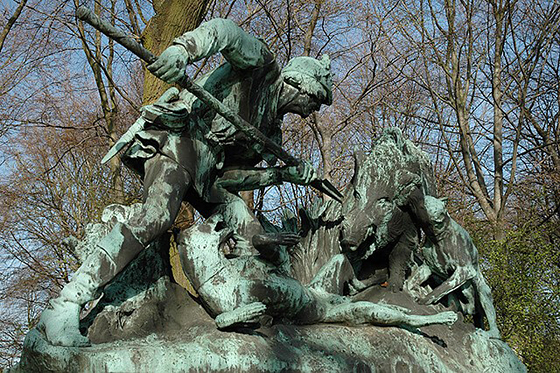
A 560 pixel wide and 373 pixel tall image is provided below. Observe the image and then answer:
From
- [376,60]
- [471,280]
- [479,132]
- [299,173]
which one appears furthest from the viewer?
[479,132]

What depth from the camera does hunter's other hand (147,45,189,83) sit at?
11.0 ft

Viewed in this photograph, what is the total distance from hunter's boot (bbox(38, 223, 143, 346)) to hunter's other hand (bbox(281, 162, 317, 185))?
131 centimetres

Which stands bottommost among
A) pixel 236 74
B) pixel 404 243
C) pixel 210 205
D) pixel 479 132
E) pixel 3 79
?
pixel 404 243

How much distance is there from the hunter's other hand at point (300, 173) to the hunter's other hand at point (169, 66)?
4.34ft

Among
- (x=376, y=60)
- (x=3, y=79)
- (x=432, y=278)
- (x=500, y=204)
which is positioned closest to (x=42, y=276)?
(x=3, y=79)

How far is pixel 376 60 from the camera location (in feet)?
46.2

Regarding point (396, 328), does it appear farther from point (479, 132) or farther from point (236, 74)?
point (479, 132)

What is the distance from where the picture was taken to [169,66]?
337cm

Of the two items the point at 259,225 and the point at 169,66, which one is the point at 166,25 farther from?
the point at 169,66

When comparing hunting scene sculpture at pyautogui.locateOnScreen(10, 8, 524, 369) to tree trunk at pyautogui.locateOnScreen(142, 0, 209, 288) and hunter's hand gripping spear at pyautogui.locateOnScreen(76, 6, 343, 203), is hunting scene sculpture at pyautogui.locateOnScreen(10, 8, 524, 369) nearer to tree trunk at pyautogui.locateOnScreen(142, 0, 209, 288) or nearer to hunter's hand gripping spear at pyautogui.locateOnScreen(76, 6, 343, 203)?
hunter's hand gripping spear at pyautogui.locateOnScreen(76, 6, 343, 203)

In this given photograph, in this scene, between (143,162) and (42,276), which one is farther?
(42,276)

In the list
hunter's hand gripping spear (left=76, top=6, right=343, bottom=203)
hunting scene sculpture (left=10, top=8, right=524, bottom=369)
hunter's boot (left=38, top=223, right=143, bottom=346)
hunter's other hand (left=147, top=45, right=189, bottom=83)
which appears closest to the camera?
hunter's hand gripping spear (left=76, top=6, right=343, bottom=203)

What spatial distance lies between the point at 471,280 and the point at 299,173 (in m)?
1.47

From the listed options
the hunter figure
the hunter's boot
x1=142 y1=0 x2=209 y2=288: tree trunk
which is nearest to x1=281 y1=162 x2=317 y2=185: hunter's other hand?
the hunter figure
